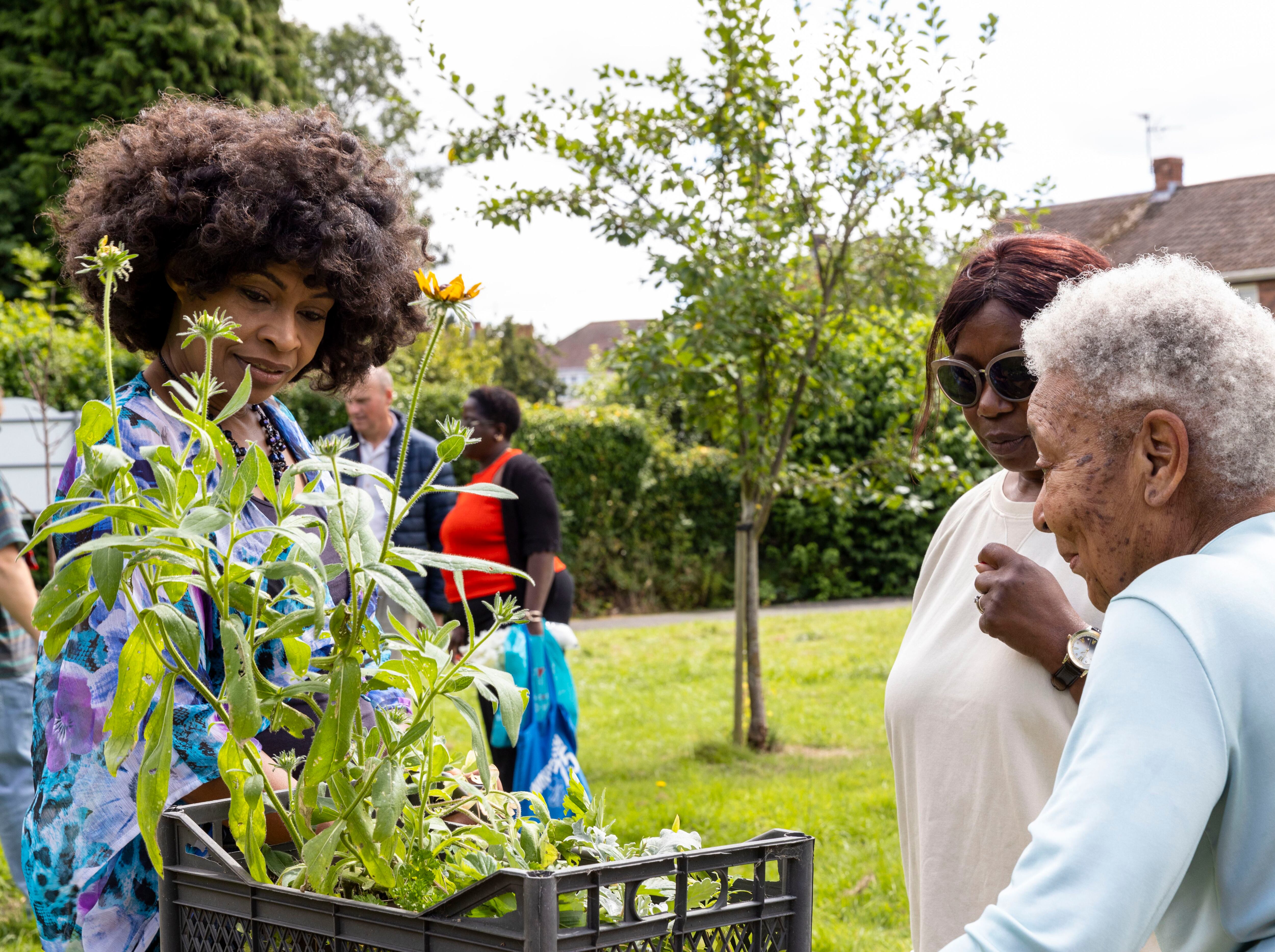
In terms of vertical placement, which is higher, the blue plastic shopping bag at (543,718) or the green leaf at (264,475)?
the green leaf at (264,475)

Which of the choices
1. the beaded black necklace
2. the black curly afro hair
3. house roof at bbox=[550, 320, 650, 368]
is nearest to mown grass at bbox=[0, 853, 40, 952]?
the beaded black necklace

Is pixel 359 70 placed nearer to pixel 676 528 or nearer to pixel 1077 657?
pixel 676 528

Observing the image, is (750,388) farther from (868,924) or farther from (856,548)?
(856,548)

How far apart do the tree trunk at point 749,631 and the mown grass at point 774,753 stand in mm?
163

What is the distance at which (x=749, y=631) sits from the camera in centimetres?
679

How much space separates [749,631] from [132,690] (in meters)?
5.81

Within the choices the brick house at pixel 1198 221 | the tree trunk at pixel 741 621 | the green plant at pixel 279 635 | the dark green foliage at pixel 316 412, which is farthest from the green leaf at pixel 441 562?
the brick house at pixel 1198 221

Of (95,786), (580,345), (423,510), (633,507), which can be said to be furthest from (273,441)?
(580,345)

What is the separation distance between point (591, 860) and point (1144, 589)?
594 millimetres

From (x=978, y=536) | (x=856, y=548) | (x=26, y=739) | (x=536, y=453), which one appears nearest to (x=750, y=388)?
(x=26, y=739)

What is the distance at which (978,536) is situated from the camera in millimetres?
2084

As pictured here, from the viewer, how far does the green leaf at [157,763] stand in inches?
44.3

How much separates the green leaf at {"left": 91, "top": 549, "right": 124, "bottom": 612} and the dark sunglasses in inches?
56.0

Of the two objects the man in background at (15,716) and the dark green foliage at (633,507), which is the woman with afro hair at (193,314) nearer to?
the man in background at (15,716)
